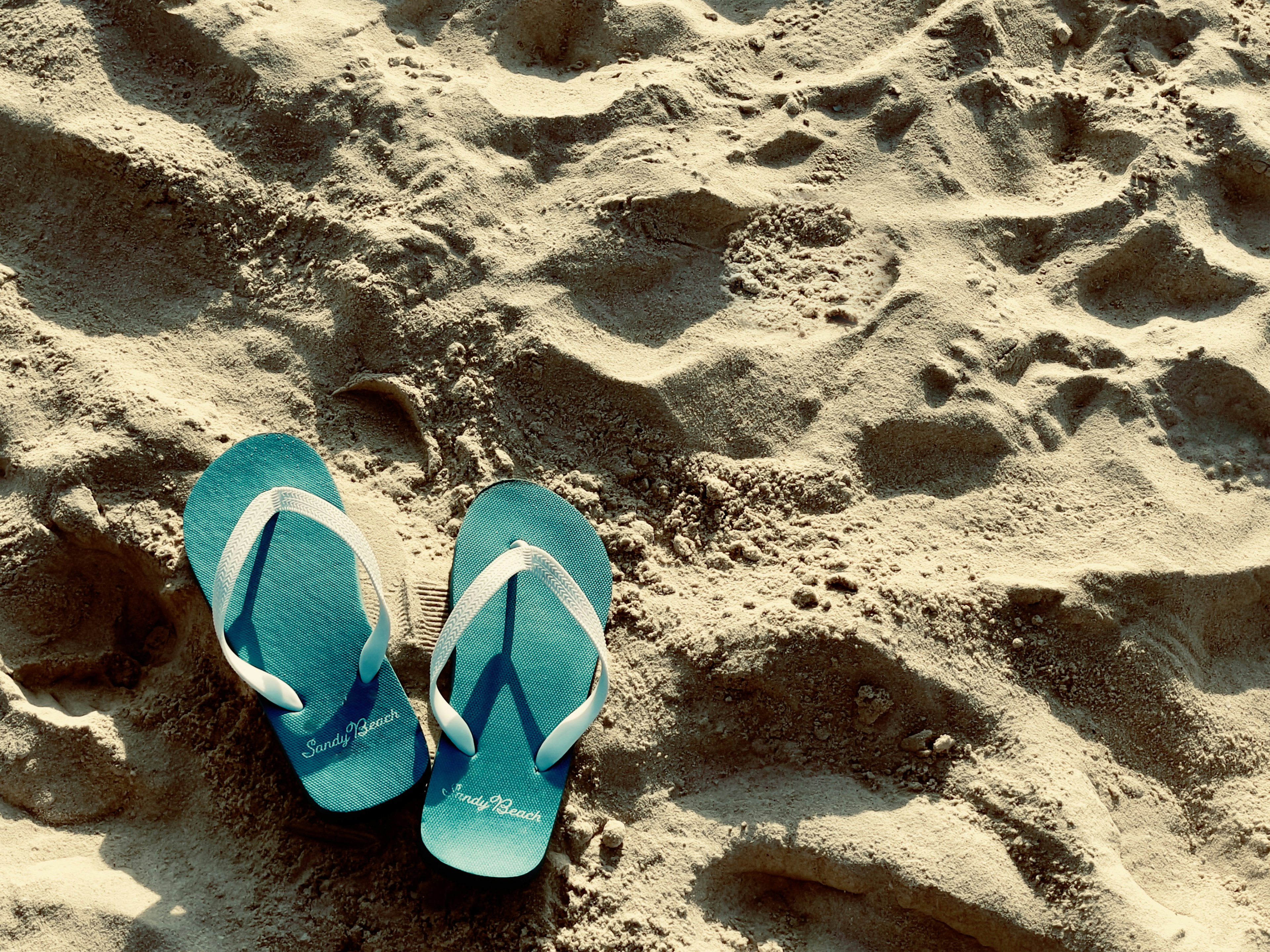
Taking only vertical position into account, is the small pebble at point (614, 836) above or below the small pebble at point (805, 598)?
below

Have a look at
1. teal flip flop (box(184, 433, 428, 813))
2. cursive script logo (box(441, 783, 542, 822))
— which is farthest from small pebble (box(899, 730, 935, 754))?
teal flip flop (box(184, 433, 428, 813))

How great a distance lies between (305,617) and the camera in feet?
5.44

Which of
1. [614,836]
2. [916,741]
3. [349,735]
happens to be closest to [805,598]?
[916,741]

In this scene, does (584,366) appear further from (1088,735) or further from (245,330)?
(1088,735)

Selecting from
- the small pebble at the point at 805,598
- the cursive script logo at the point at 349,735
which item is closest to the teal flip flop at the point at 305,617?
the cursive script logo at the point at 349,735

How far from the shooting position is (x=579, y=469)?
177cm

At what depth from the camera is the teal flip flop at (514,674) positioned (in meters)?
1.44

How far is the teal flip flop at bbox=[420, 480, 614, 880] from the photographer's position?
144 centimetres

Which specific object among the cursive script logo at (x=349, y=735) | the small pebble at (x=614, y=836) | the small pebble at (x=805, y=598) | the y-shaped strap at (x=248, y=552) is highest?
the small pebble at (x=805, y=598)

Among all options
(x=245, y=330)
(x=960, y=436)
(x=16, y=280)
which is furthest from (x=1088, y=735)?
(x=16, y=280)

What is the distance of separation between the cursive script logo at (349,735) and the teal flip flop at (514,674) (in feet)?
0.32

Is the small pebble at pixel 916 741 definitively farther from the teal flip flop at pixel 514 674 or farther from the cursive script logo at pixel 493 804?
the cursive script logo at pixel 493 804

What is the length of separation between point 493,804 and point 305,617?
48 centimetres

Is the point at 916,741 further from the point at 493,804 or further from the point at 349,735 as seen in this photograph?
the point at 349,735
